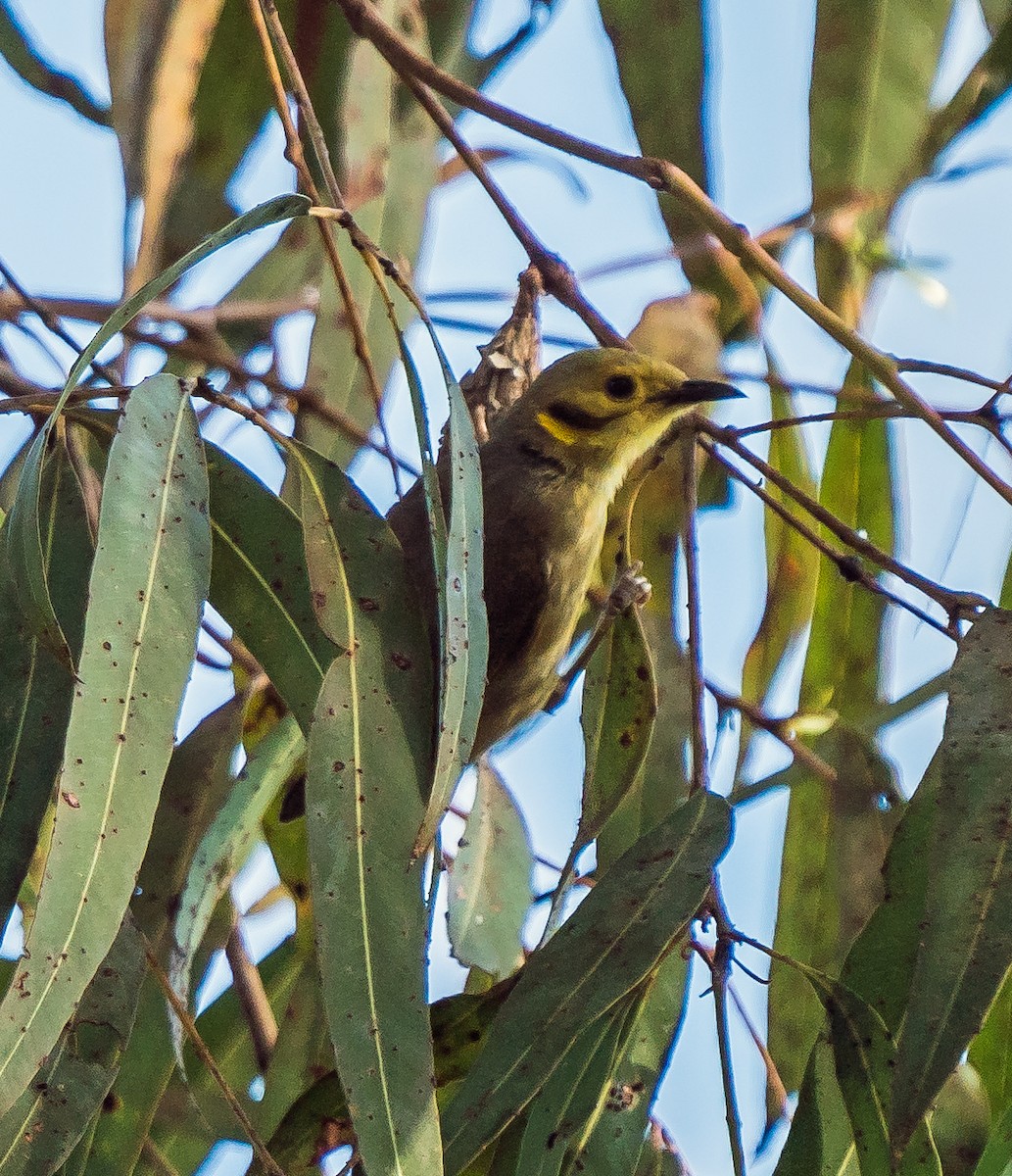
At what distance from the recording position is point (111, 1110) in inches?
80.9

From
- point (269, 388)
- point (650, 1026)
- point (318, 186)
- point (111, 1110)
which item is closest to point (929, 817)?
point (650, 1026)

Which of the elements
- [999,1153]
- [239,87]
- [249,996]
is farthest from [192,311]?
[999,1153]

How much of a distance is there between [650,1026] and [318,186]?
155 cm

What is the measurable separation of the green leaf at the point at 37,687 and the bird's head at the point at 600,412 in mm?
1270

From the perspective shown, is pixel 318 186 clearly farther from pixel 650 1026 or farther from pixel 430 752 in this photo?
pixel 650 1026

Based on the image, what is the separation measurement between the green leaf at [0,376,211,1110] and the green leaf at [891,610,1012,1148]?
740 millimetres

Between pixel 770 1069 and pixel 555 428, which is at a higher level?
pixel 555 428

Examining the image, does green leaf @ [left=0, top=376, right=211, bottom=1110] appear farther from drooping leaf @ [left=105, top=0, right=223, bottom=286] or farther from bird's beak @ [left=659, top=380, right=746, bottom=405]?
bird's beak @ [left=659, top=380, right=746, bottom=405]

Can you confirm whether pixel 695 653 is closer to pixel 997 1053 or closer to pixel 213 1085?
pixel 997 1053

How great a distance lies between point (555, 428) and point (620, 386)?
15 cm

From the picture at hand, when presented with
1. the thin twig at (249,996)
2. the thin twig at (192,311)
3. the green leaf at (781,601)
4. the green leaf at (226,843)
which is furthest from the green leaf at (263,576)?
the green leaf at (781,601)

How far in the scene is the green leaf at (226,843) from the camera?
179 centimetres

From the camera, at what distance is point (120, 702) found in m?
1.54

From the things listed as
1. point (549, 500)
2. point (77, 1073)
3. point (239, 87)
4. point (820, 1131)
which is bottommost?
point (77, 1073)
